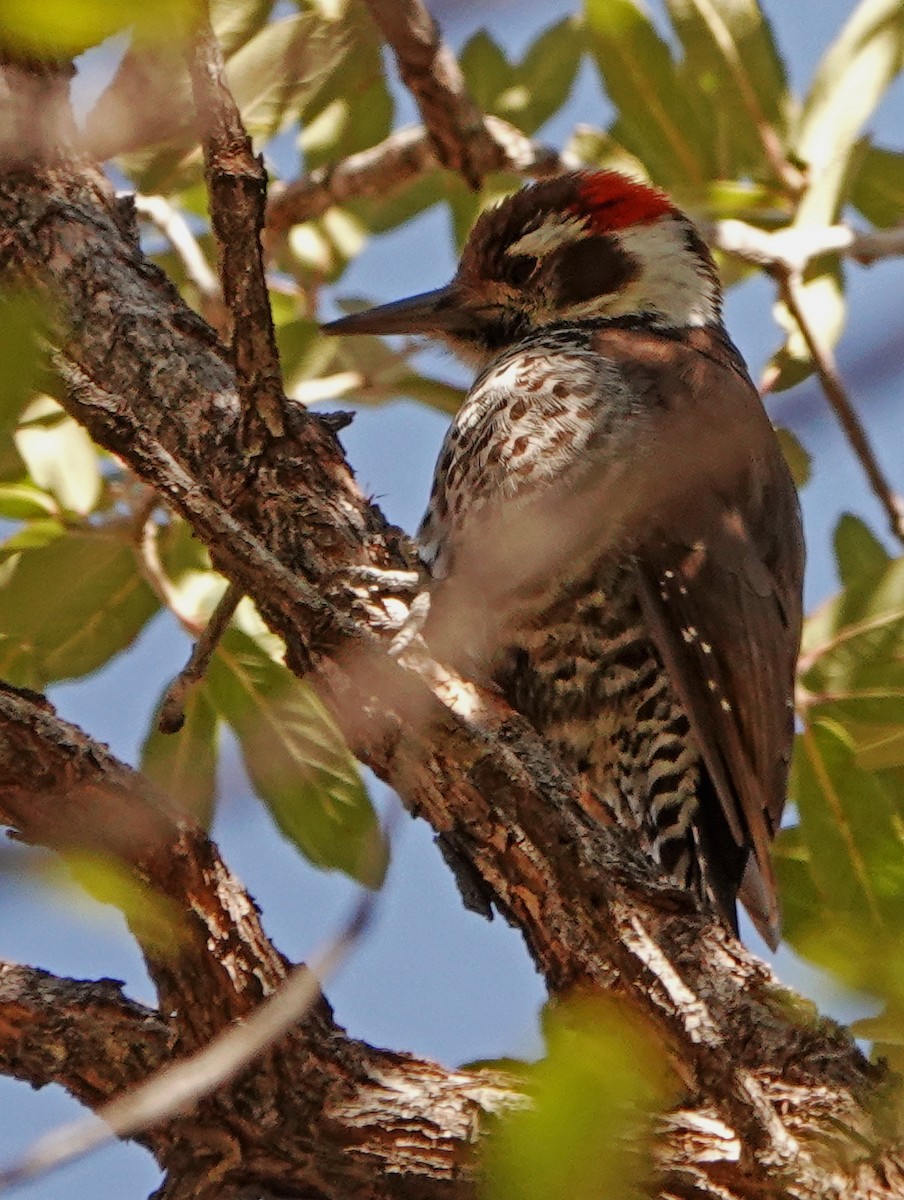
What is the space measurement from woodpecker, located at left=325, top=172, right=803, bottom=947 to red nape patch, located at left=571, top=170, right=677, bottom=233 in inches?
19.5

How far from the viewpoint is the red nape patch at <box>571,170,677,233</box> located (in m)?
4.00

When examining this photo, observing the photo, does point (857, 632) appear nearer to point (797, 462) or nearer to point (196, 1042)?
point (797, 462)

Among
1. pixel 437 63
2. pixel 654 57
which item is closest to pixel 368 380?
pixel 437 63

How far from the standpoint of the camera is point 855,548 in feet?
11.4

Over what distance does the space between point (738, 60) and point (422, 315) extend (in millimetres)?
947

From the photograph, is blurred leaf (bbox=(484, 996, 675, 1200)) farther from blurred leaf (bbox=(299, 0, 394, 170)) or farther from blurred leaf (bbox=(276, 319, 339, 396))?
blurred leaf (bbox=(299, 0, 394, 170))

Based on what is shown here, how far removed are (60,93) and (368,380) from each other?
5.00 feet

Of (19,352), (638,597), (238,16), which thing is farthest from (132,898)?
(238,16)

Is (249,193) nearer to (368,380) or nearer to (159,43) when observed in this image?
(159,43)

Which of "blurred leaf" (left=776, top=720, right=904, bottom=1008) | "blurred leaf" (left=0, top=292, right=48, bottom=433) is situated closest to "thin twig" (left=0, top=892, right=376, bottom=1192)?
"blurred leaf" (left=0, top=292, right=48, bottom=433)

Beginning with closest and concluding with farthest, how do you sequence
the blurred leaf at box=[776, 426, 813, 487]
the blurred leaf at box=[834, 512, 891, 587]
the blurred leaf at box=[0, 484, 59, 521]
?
the blurred leaf at box=[0, 484, 59, 521], the blurred leaf at box=[834, 512, 891, 587], the blurred leaf at box=[776, 426, 813, 487]

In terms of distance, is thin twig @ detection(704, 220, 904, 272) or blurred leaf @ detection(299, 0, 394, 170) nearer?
thin twig @ detection(704, 220, 904, 272)

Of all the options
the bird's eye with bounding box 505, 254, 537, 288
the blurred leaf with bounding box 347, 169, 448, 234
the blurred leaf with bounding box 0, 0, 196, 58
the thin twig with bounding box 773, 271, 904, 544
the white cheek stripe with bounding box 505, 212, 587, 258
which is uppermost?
the blurred leaf with bounding box 347, 169, 448, 234

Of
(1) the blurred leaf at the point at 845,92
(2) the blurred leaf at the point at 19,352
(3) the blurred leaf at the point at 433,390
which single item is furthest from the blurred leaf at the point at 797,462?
(2) the blurred leaf at the point at 19,352
